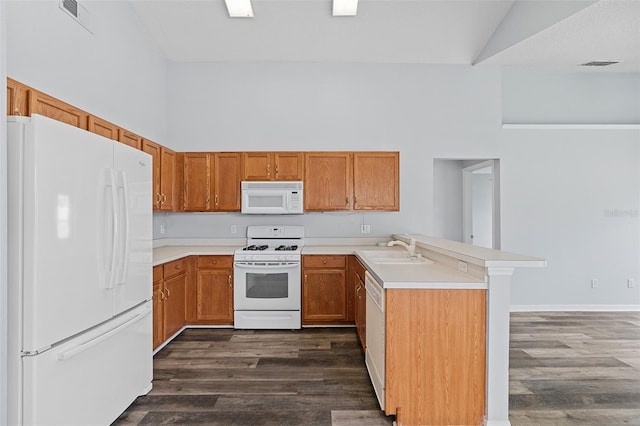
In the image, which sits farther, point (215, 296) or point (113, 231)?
point (215, 296)

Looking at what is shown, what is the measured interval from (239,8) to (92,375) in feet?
12.1

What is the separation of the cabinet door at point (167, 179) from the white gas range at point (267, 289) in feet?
3.31

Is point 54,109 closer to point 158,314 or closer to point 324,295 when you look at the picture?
point 158,314

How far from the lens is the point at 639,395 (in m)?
2.69

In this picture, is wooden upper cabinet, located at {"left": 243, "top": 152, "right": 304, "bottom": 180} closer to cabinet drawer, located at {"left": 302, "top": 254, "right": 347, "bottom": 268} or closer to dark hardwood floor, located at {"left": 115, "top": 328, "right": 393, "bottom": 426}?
cabinet drawer, located at {"left": 302, "top": 254, "right": 347, "bottom": 268}

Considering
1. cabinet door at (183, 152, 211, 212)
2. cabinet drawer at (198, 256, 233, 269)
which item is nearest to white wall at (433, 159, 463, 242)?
cabinet drawer at (198, 256, 233, 269)

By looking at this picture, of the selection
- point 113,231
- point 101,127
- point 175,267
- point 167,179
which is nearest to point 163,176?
point 167,179

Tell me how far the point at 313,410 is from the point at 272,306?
70.3 inches

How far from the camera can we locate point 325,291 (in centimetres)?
420

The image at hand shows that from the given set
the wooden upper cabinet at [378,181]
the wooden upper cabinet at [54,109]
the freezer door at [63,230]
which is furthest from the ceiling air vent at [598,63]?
the wooden upper cabinet at [54,109]

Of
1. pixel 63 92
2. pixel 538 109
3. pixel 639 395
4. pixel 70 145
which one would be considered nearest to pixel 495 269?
pixel 639 395

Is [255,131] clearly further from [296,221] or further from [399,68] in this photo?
[399,68]

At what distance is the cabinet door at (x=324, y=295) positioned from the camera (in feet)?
13.7

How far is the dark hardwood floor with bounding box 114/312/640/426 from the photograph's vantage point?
2.42 m
